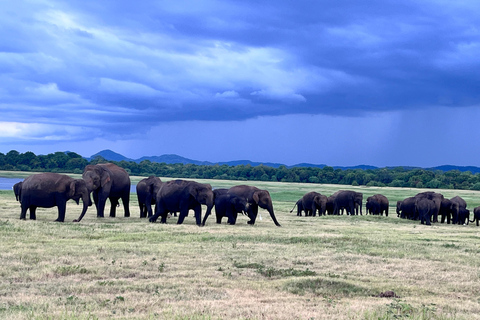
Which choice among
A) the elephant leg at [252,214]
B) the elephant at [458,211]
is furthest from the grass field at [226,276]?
the elephant at [458,211]

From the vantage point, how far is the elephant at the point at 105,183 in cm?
3106

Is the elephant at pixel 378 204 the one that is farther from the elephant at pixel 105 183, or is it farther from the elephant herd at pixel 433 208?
the elephant at pixel 105 183

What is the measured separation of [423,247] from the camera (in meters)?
21.2

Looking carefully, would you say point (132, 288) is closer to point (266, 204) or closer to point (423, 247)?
point (423, 247)

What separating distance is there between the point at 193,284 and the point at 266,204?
18421 millimetres

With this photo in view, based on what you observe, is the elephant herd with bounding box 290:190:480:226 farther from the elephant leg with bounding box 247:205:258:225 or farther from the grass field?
the grass field

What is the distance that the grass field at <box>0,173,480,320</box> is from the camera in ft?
35.0

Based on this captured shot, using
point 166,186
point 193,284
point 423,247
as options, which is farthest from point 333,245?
point 166,186

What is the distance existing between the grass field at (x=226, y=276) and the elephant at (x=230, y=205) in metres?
7.63

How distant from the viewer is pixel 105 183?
31688 millimetres

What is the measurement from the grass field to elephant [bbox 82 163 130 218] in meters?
8.19

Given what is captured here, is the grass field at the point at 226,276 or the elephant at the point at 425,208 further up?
the elephant at the point at 425,208

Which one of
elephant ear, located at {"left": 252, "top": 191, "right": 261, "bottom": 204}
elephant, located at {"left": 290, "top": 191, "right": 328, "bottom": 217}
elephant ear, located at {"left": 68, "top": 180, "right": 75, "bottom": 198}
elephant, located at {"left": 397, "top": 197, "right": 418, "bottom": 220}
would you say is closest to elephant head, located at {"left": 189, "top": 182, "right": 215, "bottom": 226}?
elephant ear, located at {"left": 252, "top": 191, "right": 261, "bottom": 204}

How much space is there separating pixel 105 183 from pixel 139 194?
8.11 ft
